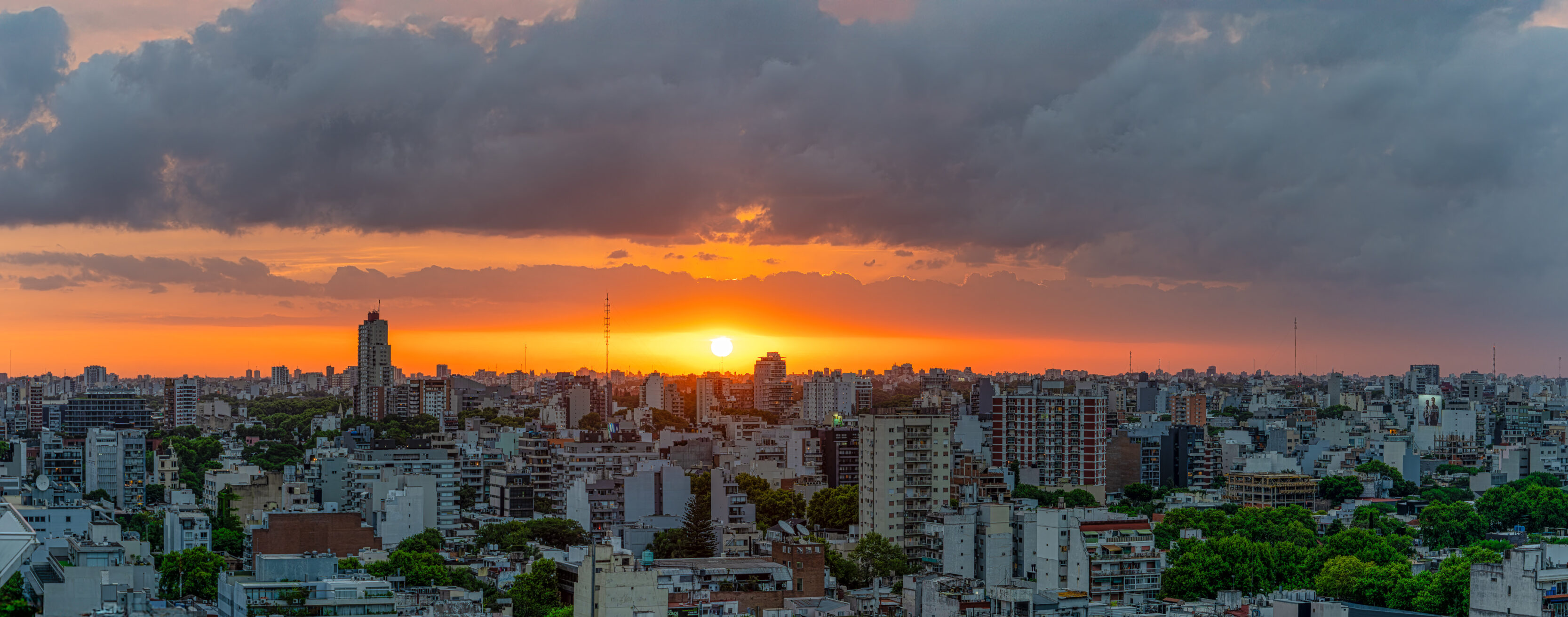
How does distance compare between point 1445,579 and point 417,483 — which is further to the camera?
point 417,483

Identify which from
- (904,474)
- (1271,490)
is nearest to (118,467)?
(904,474)

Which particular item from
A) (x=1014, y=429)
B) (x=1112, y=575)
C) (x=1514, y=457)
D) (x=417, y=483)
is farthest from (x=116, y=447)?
(x=1514, y=457)

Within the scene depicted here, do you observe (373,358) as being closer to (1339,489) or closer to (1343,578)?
(1339,489)

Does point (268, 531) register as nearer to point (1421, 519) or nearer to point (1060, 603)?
point (1060, 603)

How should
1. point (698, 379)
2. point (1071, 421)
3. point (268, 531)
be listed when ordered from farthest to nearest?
point (698, 379)
point (1071, 421)
point (268, 531)

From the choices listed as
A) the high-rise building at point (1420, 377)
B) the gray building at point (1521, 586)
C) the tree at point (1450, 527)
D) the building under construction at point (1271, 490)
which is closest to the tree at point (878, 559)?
the gray building at point (1521, 586)

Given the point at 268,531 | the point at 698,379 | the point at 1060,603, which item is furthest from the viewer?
the point at 698,379

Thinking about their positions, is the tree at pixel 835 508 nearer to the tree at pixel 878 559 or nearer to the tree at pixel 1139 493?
the tree at pixel 878 559

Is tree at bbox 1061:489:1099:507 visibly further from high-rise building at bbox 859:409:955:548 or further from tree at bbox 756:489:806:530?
tree at bbox 756:489:806:530

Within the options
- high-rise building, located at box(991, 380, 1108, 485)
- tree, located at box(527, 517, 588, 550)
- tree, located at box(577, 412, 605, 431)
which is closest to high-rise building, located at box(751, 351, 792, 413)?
tree, located at box(577, 412, 605, 431)
